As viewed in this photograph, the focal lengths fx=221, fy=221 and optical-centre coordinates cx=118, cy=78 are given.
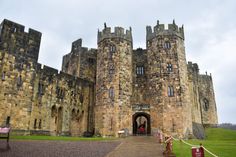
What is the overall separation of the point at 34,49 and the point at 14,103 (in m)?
6.36

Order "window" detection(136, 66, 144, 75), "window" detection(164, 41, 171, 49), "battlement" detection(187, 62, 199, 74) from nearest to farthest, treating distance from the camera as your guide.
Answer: "window" detection(164, 41, 171, 49) → "window" detection(136, 66, 144, 75) → "battlement" detection(187, 62, 199, 74)

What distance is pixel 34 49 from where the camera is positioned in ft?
79.8

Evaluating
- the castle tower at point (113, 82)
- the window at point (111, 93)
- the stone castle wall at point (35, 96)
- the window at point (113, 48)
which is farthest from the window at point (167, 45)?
the stone castle wall at point (35, 96)

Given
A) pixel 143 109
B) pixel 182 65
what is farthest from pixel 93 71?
pixel 182 65

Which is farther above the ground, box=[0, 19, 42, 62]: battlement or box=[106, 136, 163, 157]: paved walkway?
box=[0, 19, 42, 62]: battlement

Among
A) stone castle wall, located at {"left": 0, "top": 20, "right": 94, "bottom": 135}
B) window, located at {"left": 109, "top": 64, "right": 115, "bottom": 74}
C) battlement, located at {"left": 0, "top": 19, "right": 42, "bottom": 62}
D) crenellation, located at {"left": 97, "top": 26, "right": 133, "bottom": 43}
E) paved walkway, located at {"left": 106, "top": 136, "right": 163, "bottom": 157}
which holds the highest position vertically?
crenellation, located at {"left": 97, "top": 26, "right": 133, "bottom": 43}

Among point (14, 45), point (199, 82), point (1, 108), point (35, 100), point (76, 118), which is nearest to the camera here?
point (1, 108)

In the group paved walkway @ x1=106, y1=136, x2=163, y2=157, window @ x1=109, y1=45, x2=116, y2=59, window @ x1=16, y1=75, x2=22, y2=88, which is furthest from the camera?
window @ x1=109, y1=45, x2=116, y2=59

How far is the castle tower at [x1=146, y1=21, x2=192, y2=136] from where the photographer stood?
2606cm

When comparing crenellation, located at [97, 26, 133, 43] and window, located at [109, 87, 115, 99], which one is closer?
window, located at [109, 87, 115, 99]

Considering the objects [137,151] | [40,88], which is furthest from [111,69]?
[137,151]

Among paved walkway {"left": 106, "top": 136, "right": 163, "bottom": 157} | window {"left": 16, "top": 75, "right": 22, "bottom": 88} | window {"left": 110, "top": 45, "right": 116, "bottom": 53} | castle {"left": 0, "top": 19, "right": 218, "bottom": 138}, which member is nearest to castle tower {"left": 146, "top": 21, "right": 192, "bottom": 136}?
castle {"left": 0, "top": 19, "right": 218, "bottom": 138}

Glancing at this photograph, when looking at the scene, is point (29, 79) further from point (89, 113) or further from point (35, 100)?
point (89, 113)

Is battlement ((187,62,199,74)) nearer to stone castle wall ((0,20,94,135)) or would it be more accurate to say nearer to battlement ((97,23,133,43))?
battlement ((97,23,133,43))
